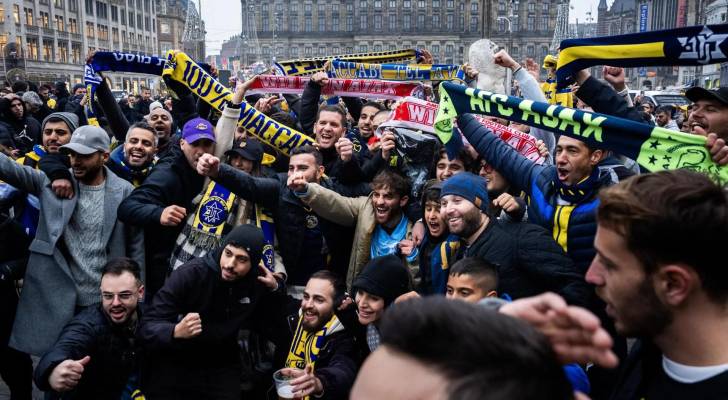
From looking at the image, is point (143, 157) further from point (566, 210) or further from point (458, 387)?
point (458, 387)

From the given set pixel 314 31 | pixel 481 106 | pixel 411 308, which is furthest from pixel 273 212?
pixel 314 31

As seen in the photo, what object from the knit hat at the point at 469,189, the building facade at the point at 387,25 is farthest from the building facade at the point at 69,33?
the knit hat at the point at 469,189

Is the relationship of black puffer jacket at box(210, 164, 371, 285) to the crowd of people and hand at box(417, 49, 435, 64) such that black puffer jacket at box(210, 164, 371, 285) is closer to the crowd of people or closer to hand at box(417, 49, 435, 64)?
the crowd of people

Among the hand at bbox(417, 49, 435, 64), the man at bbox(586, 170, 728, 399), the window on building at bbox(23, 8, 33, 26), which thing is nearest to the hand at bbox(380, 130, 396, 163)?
the man at bbox(586, 170, 728, 399)

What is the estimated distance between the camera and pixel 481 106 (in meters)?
3.60

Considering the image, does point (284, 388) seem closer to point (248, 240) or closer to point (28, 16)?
point (248, 240)

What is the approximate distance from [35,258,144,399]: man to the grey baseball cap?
76cm

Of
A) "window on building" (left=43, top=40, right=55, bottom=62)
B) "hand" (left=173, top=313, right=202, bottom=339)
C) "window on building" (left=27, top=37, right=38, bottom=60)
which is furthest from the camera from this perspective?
"window on building" (left=43, top=40, right=55, bottom=62)

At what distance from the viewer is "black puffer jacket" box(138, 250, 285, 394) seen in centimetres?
354

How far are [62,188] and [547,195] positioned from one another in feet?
9.61

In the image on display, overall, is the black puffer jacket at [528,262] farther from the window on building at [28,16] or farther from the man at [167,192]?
the window on building at [28,16]

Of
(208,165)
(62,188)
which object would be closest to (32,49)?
(62,188)

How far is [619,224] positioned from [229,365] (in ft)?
9.10

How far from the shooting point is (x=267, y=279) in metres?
3.80
